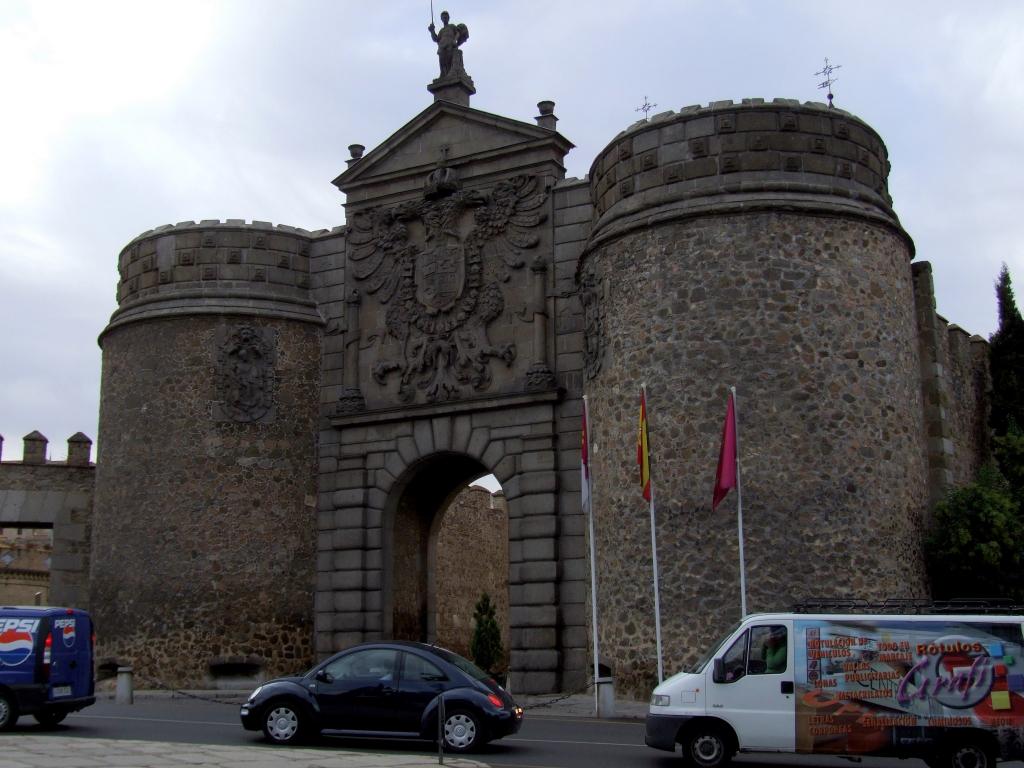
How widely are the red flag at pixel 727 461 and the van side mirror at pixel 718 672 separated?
18.0 feet

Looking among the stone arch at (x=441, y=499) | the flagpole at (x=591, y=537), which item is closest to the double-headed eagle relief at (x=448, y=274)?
the stone arch at (x=441, y=499)

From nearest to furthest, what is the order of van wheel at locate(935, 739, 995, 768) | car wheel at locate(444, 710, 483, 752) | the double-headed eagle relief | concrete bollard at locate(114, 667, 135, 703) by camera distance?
1. van wheel at locate(935, 739, 995, 768)
2. car wheel at locate(444, 710, 483, 752)
3. concrete bollard at locate(114, 667, 135, 703)
4. the double-headed eagle relief

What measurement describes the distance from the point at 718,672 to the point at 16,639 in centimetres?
814

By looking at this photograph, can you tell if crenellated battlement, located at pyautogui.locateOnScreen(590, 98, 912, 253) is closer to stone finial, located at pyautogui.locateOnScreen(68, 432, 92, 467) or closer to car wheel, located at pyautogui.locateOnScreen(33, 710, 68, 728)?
car wheel, located at pyautogui.locateOnScreen(33, 710, 68, 728)

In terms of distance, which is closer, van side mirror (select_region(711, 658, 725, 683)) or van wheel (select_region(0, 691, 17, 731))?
van side mirror (select_region(711, 658, 725, 683))

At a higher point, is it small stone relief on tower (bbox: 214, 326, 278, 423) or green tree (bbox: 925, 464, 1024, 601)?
small stone relief on tower (bbox: 214, 326, 278, 423)

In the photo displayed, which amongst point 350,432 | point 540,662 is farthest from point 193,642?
point 540,662

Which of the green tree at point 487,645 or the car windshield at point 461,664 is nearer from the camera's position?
the car windshield at point 461,664

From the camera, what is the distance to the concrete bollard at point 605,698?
17.0 m

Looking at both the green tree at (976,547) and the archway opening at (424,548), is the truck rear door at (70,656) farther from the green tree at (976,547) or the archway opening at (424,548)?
the green tree at (976,547)

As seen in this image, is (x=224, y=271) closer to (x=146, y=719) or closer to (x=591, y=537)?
(x=591, y=537)

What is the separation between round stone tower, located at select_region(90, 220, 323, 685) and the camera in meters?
23.1

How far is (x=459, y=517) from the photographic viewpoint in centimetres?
3203

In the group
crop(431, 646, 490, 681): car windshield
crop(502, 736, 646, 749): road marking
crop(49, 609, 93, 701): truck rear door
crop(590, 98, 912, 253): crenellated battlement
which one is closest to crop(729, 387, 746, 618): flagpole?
crop(590, 98, 912, 253): crenellated battlement
